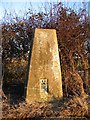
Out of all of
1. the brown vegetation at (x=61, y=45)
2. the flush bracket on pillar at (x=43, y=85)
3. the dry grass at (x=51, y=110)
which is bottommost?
the dry grass at (x=51, y=110)

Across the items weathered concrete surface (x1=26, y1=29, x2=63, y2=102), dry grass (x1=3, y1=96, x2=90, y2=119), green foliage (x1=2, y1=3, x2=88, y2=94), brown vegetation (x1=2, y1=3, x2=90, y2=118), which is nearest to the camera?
dry grass (x1=3, y1=96, x2=90, y2=119)

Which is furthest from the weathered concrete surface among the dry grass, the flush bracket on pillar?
the dry grass

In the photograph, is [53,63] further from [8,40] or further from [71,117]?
[8,40]

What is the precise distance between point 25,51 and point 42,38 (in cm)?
236

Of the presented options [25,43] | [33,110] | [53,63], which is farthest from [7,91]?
[33,110]

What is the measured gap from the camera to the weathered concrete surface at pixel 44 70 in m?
7.83

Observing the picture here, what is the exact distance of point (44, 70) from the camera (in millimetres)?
7867

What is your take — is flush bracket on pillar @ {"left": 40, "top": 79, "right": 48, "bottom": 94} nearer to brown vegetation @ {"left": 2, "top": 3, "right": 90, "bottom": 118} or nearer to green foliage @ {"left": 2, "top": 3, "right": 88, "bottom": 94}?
brown vegetation @ {"left": 2, "top": 3, "right": 90, "bottom": 118}

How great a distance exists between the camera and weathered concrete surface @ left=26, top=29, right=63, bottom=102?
7832mm

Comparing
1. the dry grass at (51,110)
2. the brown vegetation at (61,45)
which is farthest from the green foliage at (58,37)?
the dry grass at (51,110)

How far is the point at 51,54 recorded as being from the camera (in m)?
7.93

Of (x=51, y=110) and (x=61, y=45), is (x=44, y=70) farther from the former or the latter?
(x=61, y=45)

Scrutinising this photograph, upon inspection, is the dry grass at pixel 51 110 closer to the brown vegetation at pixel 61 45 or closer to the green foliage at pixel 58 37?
the brown vegetation at pixel 61 45

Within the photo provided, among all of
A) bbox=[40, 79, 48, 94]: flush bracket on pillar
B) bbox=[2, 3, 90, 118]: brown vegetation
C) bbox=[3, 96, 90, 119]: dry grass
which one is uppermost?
bbox=[2, 3, 90, 118]: brown vegetation
